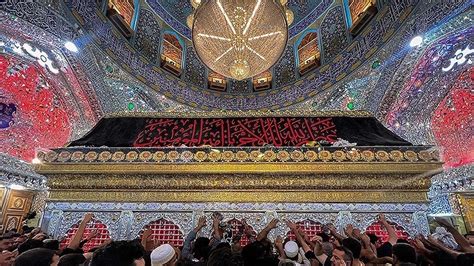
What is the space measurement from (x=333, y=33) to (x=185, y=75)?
229 inches

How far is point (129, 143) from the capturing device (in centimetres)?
399

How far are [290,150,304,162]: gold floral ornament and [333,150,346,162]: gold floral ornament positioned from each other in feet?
1.48

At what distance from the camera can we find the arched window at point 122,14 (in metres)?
7.98

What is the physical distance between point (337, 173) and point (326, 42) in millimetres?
7495

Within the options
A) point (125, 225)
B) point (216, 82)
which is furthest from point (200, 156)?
point (216, 82)

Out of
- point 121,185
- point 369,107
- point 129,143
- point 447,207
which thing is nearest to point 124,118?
point 129,143

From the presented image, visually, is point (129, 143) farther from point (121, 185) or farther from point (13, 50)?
point (13, 50)

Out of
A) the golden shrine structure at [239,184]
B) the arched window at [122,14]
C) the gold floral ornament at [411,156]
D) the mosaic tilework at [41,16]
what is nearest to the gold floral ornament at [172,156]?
the golden shrine structure at [239,184]

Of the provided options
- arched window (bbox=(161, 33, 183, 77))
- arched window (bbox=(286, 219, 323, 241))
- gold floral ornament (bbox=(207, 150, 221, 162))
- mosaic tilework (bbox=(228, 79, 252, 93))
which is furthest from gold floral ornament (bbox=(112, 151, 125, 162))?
mosaic tilework (bbox=(228, 79, 252, 93))

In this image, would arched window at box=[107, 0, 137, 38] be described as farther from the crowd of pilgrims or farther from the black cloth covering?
the crowd of pilgrims

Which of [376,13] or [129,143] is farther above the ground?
[376,13]

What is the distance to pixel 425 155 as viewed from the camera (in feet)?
11.3

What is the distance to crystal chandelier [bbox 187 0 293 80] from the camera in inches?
188

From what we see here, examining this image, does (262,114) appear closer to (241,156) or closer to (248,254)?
(241,156)
